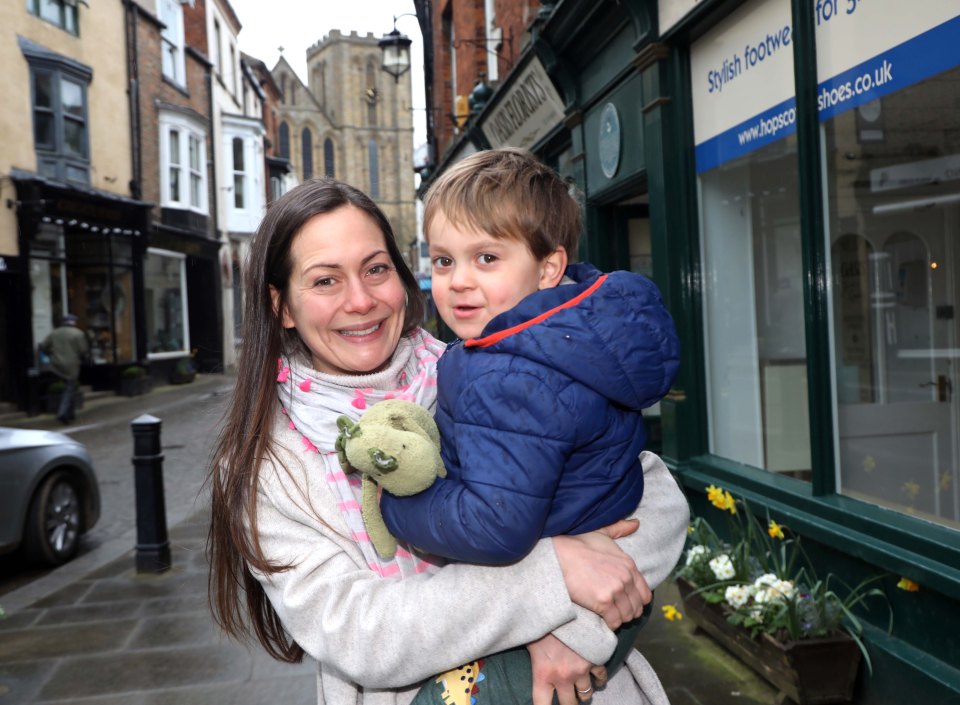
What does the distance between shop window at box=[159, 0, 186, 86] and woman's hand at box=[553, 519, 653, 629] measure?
2664 centimetres

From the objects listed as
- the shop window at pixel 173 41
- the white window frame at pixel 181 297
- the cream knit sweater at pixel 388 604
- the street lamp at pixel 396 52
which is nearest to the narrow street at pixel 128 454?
the cream knit sweater at pixel 388 604

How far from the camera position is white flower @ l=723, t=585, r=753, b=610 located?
4.05 metres

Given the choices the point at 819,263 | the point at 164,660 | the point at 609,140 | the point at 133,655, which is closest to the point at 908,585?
the point at 819,263

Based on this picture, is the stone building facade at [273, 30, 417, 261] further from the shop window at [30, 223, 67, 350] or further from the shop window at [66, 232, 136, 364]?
the shop window at [30, 223, 67, 350]

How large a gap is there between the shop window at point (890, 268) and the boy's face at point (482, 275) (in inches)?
110

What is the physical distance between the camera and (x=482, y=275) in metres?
1.81

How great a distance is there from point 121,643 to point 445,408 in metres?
4.29

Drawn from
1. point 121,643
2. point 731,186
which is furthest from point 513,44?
point 121,643

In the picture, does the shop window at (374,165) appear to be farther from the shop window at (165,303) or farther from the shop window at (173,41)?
the shop window at (165,303)

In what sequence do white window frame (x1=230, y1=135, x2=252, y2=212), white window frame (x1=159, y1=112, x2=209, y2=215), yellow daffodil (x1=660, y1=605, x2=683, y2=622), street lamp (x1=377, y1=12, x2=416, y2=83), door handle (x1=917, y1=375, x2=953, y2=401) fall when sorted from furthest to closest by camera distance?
1. white window frame (x1=230, y1=135, x2=252, y2=212)
2. white window frame (x1=159, y1=112, x2=209, y2=215)
3. street lamp (x1=377, y1=12, x2=416, y2=83)
4. door handle (x1=917, y1=375, x2=953, y2=401)
5. yellow daffodil (x1=660, y1=605, x2=683, y2=622)

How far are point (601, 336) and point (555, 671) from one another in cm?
60

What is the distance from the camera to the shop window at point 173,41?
2523cm

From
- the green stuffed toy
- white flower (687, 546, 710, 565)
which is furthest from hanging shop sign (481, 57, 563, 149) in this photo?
the green stuffed toy

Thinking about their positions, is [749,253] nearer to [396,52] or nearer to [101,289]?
[396,52]
